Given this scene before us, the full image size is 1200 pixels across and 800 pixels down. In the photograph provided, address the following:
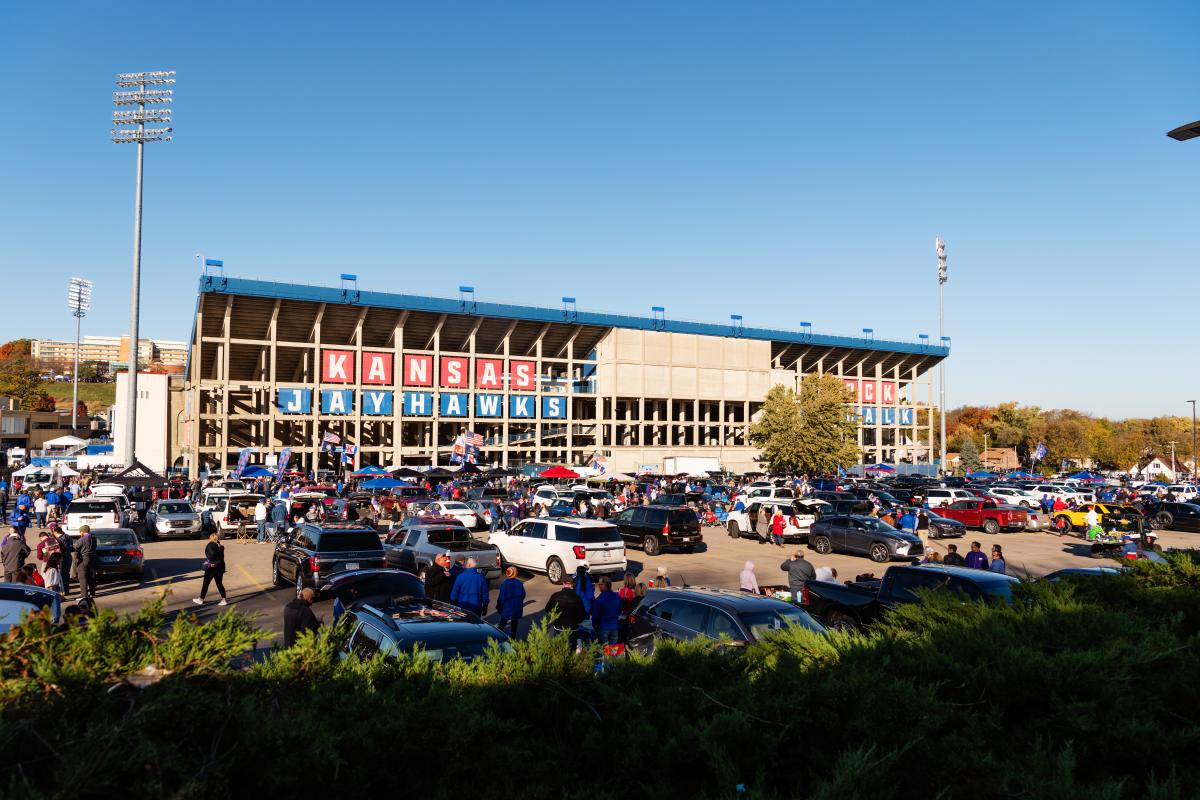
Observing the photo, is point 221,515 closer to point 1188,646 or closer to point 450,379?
point 1188,646

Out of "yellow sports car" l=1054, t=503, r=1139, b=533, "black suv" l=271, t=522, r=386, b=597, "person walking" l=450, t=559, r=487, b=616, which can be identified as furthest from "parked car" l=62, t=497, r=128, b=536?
"yellow sports car" l=1054, t=503, r=1139, b=533

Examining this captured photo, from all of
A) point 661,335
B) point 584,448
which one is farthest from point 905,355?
point 584,448

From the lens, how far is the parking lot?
695 inches

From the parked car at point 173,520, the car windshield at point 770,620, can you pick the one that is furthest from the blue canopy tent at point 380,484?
the car windshield at point 770,620

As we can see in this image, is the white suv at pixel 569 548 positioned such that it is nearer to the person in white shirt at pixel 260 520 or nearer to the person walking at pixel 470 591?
the person walking at pixel 470 591

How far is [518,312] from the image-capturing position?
73.2 m

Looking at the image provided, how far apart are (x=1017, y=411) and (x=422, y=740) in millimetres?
132095

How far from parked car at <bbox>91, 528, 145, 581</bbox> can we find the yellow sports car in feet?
108

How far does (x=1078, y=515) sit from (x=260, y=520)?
1256 inches

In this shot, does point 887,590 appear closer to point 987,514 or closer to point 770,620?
point 770,620

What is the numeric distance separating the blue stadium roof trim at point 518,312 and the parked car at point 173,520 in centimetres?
3360

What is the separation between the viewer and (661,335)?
8050cm

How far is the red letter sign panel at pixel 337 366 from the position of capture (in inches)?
2653

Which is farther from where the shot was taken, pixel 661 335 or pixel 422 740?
pixel 661 335
